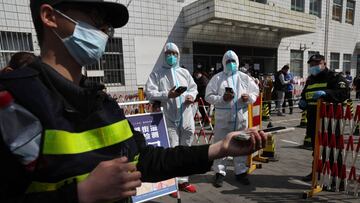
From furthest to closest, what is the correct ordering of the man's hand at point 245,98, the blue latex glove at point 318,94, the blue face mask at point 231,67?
the blue face mask at point 231,67, the man's hand at point 245,98, the blue latex glove at point 318,94

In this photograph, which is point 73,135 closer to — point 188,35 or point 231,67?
point 231,67

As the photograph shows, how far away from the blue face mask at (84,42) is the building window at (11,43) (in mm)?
8797

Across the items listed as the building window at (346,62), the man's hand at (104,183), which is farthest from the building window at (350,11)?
the man's hand at (104,183)

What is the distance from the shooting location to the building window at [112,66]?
1023cm

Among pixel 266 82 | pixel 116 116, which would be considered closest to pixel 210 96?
pixel 116 116

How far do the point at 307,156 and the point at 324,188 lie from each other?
1.83 m

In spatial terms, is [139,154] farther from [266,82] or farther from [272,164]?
[266,82]

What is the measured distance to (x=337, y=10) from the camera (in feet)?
67.2

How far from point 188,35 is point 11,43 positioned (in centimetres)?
719

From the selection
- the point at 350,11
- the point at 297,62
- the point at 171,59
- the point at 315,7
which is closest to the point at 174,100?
the point at 171,59

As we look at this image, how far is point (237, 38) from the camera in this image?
1448cm

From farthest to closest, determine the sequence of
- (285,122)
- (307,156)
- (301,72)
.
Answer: (301,72)
(285,122)
(307,156)

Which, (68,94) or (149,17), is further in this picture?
(149,17)

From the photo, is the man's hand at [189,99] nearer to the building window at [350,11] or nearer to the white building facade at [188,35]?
the white building facade at [188,35]
